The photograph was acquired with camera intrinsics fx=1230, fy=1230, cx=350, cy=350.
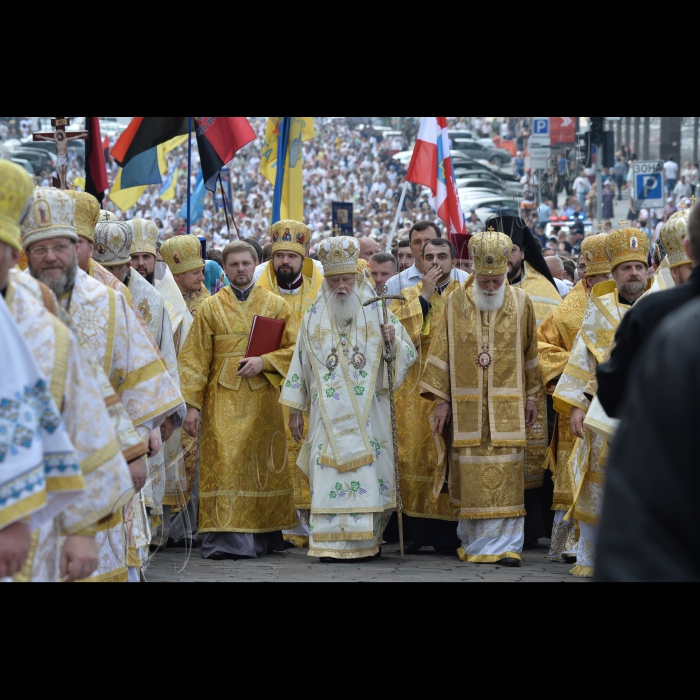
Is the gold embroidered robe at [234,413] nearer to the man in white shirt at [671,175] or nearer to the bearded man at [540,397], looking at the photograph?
the bearded man at [540,397]

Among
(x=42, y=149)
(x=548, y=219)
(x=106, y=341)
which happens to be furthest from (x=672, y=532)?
(x=42, y=149)

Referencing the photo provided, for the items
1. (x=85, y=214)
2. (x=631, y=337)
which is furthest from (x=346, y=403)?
(x=631, y=337)

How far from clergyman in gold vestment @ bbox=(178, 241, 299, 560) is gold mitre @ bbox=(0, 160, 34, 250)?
4.86 meters

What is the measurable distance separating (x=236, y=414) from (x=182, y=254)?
1.42 meters

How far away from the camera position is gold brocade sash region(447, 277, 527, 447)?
7973 mm

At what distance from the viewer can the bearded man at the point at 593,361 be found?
22.8 ft

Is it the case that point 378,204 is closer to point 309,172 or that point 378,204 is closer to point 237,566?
point 309,172

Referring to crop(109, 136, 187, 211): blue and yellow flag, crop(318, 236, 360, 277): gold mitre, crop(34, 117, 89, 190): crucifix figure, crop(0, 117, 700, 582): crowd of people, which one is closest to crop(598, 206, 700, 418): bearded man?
crop(0, 117, 700, 582): crowd of people

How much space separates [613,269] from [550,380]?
1.24 m

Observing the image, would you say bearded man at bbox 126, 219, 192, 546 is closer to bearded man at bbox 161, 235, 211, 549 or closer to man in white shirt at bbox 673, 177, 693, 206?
bearded man at bbox 161, 235, 211, 549

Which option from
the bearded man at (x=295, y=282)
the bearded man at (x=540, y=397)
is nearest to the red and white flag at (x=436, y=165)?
the bearded man at (x=540, y=397)

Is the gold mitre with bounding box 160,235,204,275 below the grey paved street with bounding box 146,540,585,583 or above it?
above

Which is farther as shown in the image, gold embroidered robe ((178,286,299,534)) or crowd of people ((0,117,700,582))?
gold embroidered robe ((178,286,299,534))

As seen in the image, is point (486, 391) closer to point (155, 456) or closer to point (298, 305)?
point (298, 305)
